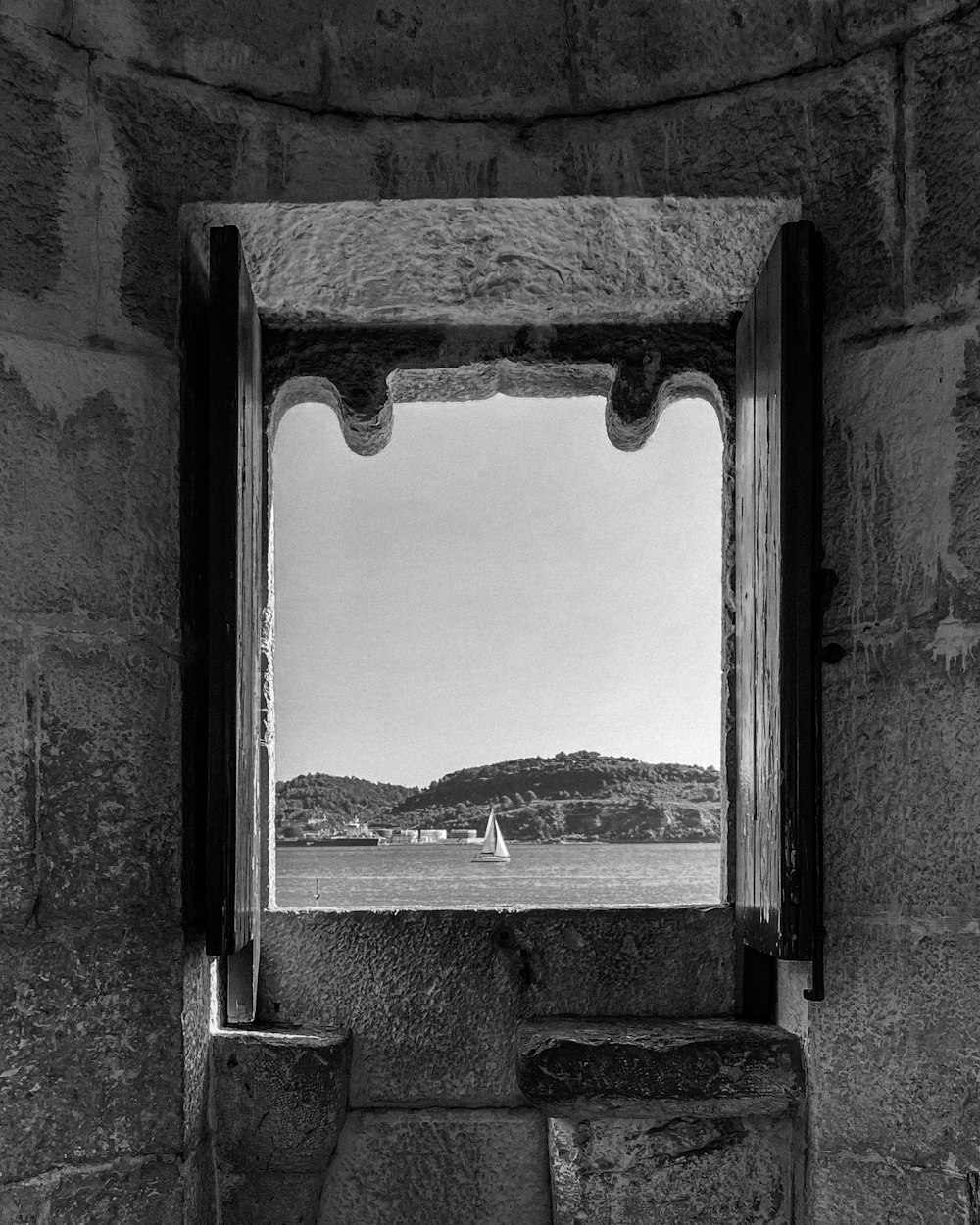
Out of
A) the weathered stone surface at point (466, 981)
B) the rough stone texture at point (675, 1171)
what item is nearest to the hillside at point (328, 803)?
the weathered stone surface at point (466, 981)

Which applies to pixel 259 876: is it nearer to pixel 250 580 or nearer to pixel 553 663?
pixel 250 580

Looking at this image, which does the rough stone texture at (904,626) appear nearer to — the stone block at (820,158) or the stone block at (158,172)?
the stone block at (820,158)

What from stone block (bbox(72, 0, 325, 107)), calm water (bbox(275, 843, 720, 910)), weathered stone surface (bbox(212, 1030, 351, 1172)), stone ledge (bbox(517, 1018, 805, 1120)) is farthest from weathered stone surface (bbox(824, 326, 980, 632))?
calm water (bbox(275, 843, 720, 910))

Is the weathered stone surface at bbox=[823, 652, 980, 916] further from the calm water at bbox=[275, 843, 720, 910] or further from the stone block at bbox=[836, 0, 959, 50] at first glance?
the calm water at bbox=[275, 843, 720, 910]

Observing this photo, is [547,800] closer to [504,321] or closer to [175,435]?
[504,321]

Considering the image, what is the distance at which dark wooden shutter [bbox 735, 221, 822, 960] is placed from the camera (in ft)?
4.90

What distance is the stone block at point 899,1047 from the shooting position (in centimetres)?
143

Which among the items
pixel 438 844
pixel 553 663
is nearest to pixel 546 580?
pixel 553 663

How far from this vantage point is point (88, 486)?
1521 millimetres

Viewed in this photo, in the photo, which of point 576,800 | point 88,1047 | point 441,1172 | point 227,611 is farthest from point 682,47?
point 576,800

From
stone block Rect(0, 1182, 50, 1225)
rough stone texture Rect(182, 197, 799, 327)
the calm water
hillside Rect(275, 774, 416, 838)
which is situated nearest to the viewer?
stone block Rect(0, 1182, 50, 1225)

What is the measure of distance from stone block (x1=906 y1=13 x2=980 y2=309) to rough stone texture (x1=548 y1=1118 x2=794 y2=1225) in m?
1.15

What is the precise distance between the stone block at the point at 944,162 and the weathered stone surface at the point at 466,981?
95cm

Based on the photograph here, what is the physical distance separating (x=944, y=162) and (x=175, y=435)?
1.05m
